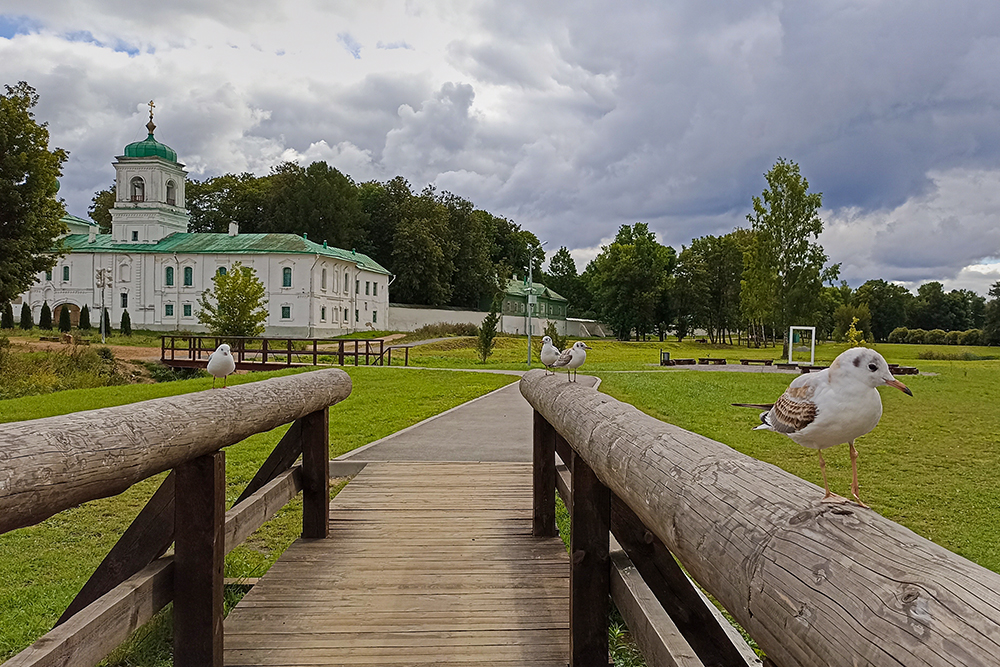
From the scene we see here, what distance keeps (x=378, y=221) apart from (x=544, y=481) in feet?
213

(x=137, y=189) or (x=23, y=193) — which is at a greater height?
(x=137, y=189)

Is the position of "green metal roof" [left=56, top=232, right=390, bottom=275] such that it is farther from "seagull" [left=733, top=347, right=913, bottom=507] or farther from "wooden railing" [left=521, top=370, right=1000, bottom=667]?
"seagull" [left=733, top=347, right=913, bottom=507]

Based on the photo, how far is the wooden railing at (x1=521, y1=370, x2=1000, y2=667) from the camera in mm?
1029

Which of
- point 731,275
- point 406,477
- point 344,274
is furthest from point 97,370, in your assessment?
point 731,275

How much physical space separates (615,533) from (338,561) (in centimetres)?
229

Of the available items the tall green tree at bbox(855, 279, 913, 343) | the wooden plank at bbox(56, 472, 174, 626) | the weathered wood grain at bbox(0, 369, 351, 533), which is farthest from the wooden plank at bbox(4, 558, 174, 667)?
the tall green tree at bbox(855, 279, 913, 343)

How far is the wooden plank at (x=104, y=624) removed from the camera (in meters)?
2.11

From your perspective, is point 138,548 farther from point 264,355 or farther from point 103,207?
point 103,207

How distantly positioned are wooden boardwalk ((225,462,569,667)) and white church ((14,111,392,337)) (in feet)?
152

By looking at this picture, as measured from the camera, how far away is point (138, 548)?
3096 millimetres

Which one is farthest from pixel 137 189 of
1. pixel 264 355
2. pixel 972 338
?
pixel 972 338

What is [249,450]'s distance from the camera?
34.2 feet

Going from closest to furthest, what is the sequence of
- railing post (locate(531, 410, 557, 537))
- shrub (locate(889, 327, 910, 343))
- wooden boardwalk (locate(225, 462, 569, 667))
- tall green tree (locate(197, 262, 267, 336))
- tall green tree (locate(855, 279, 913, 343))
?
wooden boardwalk (locate(225, 462, 569, 667)) → railing post (locate(531, 410, 557, 537)) → tall green tree (locate(197, 262, 267, 336)) → shrub (locate(889, 327, 910, 343)) → tall green tree (locate(855, 279, 913, 343))

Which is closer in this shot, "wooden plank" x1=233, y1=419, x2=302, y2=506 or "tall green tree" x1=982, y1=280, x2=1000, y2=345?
"wooden plank" x1=233, y1=419, x2=302, y2=506
